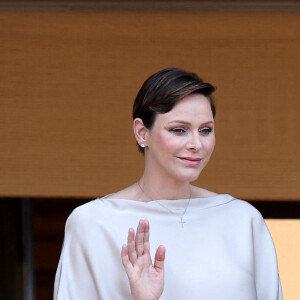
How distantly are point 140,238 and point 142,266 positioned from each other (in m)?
0.07

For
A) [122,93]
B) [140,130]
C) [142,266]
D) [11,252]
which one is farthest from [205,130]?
[11,252]

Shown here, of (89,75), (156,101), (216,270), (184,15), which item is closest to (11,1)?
(89,75)

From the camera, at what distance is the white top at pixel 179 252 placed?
2707mm

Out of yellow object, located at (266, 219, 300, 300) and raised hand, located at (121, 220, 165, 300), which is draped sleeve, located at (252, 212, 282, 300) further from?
yellow object, located at (266, 219, 300, 300)

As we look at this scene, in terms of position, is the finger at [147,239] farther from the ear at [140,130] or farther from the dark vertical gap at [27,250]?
the dark vertical gap at [27,250]

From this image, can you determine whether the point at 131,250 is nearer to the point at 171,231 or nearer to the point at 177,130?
the point at 171,231

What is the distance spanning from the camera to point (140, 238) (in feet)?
8.47

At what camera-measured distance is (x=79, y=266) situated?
2770 mm

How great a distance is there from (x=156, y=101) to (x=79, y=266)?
506 mm

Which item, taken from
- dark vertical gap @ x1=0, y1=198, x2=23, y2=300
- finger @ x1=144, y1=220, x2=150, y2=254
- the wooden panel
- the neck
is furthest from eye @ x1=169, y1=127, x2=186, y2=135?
dark vertical gap @ x1=0, y1=198, x2=23, y2=300

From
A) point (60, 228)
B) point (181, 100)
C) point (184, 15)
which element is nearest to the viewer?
point (181, 100)

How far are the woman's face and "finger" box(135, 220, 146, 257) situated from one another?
220 millimetres

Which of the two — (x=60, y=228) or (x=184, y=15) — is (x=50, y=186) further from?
(x=60, y=228)

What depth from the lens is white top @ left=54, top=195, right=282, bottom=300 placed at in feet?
8.88
